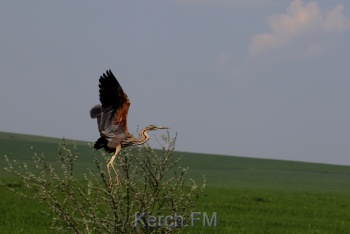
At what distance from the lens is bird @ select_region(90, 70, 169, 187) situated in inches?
303

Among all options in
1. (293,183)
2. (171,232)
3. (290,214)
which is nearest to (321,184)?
(293,183)

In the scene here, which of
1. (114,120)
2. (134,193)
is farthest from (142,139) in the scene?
(134,193)

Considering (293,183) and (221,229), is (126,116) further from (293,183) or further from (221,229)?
(293,183)

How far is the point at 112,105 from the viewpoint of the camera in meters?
7.78

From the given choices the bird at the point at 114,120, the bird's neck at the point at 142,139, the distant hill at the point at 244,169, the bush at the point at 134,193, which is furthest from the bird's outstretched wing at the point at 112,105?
the distant hill at the point at 244,169

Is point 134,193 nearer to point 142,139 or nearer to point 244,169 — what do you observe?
point 142,139

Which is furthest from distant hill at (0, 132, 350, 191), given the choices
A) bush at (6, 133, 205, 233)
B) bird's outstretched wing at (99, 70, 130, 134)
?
bird's outstretched wing at (99, 70, 130, 134)

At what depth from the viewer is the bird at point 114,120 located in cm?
769

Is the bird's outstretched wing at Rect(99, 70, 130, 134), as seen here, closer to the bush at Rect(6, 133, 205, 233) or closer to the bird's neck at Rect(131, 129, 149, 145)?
the bird's neck at Rect(131, 129, 149, 145)

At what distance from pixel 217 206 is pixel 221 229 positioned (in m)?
6.10

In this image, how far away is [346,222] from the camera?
68.3ft

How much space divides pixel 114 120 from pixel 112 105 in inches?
6.3

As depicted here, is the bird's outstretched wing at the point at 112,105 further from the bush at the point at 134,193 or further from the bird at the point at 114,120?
the bush at the point at 134,193

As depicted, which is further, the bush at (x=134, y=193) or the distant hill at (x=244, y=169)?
the distant hill at (x=244, y=169)
